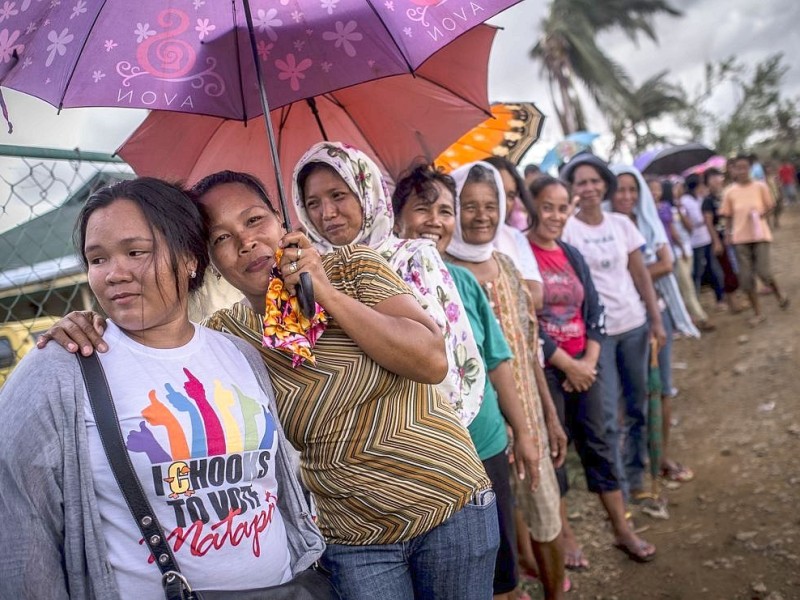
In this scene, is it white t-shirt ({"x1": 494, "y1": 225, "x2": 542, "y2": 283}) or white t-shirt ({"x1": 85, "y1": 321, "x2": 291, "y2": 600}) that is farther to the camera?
white t-shirt ({"x1": 494, "y1": 225, "x2": 542, "y2": 283})

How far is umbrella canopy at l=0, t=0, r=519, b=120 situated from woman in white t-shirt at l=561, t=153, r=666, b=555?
2.63 metres

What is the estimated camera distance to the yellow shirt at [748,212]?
756cm

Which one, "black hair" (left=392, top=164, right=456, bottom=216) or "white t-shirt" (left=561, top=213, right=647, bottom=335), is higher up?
"black hair" (left=392, top=164, right=456, bottom=216)

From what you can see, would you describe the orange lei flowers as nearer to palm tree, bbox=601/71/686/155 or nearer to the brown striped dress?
the brown striped dress

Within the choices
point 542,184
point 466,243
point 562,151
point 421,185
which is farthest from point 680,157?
point 421,185

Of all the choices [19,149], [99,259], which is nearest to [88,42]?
[99,259]

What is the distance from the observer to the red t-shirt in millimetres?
3287

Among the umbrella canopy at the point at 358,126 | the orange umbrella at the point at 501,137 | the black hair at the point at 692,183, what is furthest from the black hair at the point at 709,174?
the umbrella canopy at the point at 358,126

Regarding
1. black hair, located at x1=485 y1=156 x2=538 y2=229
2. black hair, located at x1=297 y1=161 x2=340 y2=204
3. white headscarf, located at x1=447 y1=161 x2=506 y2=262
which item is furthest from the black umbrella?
black hair, located at x1=297 y1=161 x2=340 y2=204

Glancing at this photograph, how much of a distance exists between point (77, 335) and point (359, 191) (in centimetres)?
102

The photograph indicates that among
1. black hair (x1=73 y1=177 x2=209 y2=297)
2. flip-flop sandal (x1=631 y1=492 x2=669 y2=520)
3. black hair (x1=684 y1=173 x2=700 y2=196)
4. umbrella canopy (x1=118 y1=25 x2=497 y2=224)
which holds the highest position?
umbrella canopy (x1=118 y1=25 x2=497 y2=224)

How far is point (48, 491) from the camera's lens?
1.11 meters

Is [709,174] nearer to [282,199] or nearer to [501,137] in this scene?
[501,137]

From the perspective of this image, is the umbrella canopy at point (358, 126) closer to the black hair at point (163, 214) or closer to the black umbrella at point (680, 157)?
the black hair at point (163, 214)
